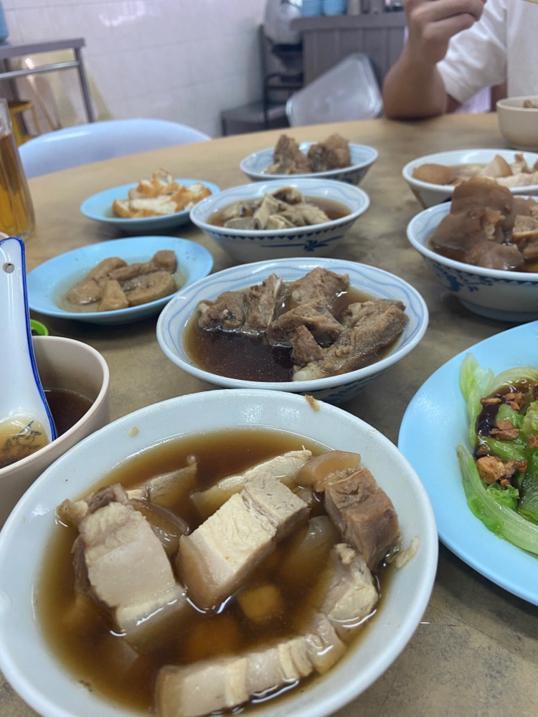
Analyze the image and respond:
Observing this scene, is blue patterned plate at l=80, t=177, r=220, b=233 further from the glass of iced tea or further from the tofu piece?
the tofu piece

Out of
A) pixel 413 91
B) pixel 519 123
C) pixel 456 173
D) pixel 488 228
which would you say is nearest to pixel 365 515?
pixel 488 228

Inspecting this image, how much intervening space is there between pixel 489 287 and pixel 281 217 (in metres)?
0.69

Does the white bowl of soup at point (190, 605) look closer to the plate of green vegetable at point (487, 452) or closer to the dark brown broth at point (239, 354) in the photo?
the plate of green vegetable at point (487, 452)

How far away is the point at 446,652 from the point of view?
0.72 meters

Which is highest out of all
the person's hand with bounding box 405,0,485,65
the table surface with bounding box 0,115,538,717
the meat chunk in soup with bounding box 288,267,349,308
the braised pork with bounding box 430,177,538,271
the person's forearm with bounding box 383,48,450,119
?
the person's hand with bounding box 405,0,485,65

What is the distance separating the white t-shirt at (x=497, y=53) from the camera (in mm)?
2939

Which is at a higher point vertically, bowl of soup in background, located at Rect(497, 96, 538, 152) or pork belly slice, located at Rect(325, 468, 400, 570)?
bowl of soup in background, located at Rect(497, 96, 538, 152)

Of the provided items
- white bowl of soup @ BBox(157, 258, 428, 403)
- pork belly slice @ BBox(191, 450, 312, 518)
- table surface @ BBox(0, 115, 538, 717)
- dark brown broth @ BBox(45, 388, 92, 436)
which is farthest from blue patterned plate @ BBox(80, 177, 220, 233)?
pork belly slice @ BBox(191, 450, 312, 518)

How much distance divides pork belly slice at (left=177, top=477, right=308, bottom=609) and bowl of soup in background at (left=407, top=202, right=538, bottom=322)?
75 centimetres

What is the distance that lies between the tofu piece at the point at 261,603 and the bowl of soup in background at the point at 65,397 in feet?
1.19

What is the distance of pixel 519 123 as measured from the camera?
2.40 m

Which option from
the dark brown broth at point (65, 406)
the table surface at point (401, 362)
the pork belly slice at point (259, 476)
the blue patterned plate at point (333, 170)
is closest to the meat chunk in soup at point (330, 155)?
the blue patterned plate at point (333, 170)

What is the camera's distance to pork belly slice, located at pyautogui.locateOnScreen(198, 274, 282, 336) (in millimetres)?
1321

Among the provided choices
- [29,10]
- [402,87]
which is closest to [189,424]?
[402,87]
